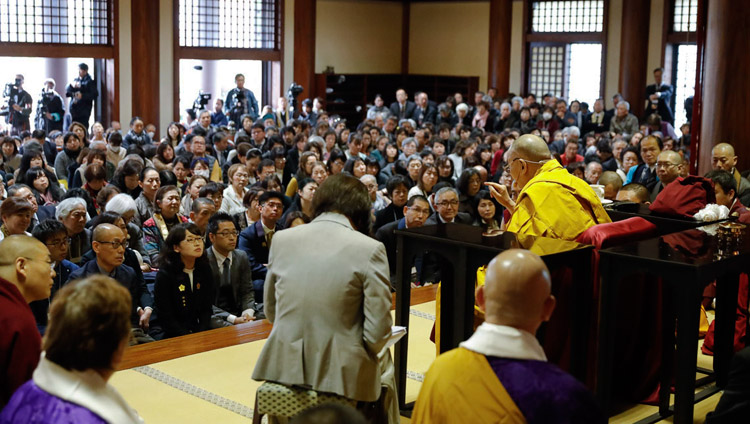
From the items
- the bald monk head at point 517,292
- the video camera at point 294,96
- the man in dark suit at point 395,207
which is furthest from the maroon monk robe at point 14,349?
the video camera at point 294,96

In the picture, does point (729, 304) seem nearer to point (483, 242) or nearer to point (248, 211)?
point (483, 242)

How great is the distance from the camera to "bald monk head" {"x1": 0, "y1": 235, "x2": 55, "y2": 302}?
8.70ft

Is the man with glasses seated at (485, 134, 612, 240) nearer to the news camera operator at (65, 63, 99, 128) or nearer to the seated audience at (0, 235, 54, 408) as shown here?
the seated audience at (0, 235, 54, 408)

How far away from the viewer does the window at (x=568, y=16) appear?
16.6 metres

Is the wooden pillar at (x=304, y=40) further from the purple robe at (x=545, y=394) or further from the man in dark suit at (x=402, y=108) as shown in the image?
the purple robe at (x=545, y=394)

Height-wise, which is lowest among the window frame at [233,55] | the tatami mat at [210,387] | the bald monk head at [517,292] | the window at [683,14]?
the tatami mat at [210,387]

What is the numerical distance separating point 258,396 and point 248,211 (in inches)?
148

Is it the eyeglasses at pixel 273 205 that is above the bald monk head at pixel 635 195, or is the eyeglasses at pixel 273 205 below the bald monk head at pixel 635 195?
below

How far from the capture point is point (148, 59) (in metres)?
14.0

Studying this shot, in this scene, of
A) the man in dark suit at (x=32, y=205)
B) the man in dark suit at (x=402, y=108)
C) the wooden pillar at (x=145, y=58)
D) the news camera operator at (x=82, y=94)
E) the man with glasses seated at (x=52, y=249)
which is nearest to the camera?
the man with glasses seated at (x=52, y=249)

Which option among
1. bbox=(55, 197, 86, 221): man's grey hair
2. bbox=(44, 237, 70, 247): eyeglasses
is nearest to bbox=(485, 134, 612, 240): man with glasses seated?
bbox=(44, 237, 70, 247): eyeglasses

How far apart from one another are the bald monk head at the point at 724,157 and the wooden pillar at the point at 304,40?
10.0 meters

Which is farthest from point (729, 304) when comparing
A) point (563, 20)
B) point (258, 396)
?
point (563, 20)

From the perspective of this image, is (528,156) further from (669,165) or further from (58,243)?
(669,165)
